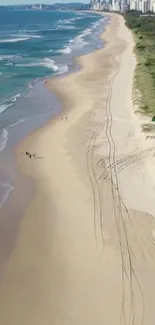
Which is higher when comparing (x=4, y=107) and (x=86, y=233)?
(x=4, y=107)

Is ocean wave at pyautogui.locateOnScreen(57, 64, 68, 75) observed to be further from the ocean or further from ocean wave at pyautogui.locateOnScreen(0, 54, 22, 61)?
ocean wave at pyautogui.locateOnScreen(0, 54, 22, 61)

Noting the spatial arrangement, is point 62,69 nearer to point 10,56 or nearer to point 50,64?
point 50,64

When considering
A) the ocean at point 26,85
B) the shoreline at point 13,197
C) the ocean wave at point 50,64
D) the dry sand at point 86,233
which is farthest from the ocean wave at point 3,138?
the ocean wave at point 50,64

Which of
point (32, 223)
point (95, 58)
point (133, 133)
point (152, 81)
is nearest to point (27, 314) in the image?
point (32, 223)

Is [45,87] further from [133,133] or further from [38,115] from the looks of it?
[133,133]

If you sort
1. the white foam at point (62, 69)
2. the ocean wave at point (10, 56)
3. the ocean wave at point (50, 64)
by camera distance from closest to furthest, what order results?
the white foam at point (62, 69)
the ocean wave at point (50, 64)
the ocean wave at point (10, 56)

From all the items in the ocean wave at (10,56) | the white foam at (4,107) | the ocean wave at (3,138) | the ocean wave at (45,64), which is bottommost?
the ocean wave at (3,138)

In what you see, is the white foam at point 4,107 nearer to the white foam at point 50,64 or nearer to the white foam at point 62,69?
the white foam at point 62,69

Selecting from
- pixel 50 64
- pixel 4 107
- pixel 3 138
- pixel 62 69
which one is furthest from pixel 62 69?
pixel 3 138

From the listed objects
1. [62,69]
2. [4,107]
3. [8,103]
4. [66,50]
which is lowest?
[4,107]
